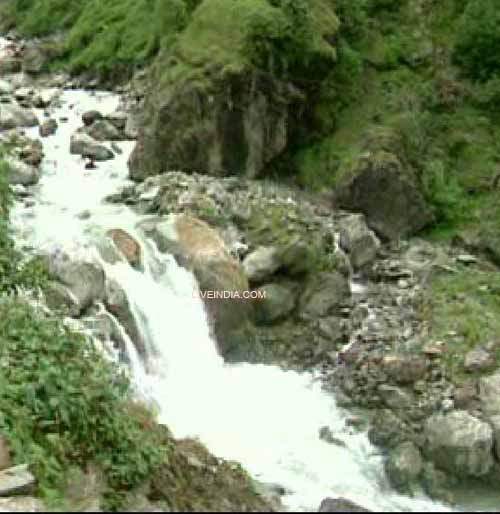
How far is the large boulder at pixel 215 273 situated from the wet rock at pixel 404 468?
135 inches

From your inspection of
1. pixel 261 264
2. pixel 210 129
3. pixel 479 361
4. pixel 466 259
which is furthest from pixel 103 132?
pixel 479 361

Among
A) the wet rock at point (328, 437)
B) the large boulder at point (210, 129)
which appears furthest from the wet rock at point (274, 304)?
the large boulder at point (210, 129)

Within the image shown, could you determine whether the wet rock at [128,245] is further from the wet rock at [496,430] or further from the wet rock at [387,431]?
the wet rock at [496,430]

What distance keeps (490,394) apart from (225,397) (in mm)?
3551

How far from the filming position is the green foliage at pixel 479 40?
19.8 m

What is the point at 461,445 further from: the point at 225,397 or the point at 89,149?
the point at 89,149

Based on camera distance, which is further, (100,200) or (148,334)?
(100,200)

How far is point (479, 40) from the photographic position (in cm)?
2016

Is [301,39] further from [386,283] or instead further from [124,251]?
[124,251]

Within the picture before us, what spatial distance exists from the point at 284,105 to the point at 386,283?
5.01m

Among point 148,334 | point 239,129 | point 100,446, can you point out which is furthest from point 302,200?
point 100,446

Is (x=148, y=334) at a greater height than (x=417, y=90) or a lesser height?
lesser

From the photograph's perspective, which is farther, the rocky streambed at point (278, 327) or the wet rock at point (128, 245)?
the wet rock at point (128, 245)

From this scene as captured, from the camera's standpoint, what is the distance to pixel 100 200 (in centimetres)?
1764
